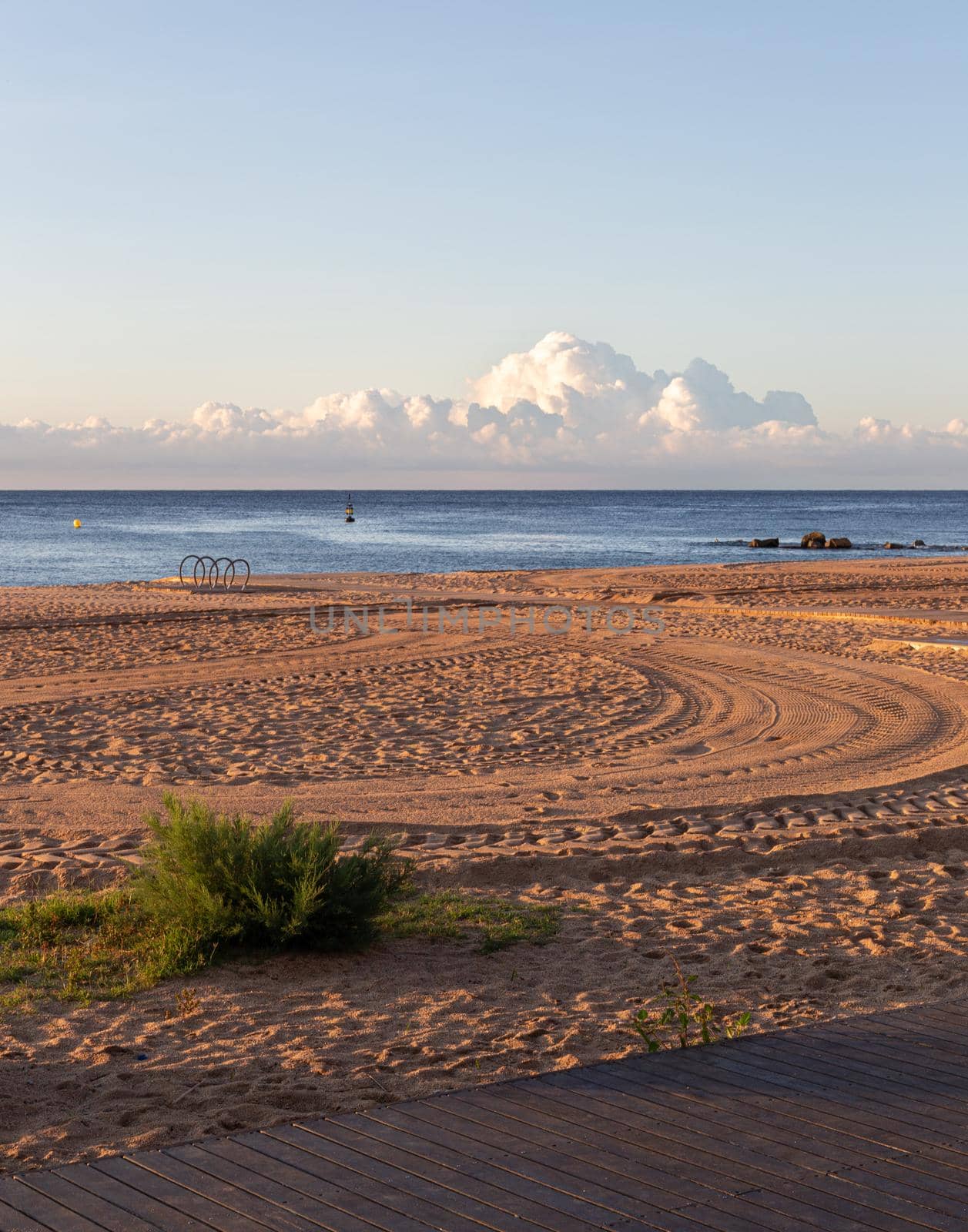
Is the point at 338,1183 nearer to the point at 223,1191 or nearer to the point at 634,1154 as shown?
the point at 223,1191

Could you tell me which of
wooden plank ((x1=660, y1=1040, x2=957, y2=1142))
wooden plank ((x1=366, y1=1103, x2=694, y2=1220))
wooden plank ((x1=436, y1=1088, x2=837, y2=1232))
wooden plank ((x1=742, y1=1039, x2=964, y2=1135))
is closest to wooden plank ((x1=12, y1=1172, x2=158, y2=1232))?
wooden plank ((x1=366, y1=1103, x2=694, y2=1220))

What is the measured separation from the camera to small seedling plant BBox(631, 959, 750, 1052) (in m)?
4.56

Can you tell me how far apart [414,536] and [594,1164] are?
69671mm

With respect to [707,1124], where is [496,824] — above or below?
below

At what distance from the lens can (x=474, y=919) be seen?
6406 millimetres

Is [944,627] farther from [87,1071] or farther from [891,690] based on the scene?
[87,1071]

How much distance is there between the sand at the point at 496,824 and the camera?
467 centimetres

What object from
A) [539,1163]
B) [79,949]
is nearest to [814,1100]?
[539,1163]

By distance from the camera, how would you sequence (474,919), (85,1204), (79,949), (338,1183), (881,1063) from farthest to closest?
(474,919) → (79,949) → (881,1063) → (338,1183) → (85,1204)

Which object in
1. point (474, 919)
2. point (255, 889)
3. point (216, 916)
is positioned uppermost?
point (255, 889)

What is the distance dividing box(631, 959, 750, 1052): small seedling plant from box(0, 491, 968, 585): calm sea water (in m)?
39.3

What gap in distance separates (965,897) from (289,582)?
27.4 m

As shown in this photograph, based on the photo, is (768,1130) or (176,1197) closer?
(176,1197)

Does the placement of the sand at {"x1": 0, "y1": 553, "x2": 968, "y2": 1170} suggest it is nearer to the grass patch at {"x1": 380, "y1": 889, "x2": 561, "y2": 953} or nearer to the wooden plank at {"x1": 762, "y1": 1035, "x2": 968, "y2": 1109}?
the grass patch at {"x1": 380, "y1": 889, "x2": 561, "y2": 953}
